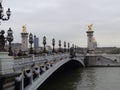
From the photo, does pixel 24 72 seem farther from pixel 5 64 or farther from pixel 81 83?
pixel 81 83

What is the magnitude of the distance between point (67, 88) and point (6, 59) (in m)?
19.2

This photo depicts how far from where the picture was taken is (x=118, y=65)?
7794 centimetres

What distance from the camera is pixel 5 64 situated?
1460 centimetres

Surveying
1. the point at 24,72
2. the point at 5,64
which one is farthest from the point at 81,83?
the point at 5,64

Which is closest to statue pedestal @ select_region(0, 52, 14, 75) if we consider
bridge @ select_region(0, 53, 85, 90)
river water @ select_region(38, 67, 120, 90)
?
bridge @ select_region(0, 53, 85, 90)

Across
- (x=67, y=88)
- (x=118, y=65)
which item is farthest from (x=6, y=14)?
(x=118, y=65)

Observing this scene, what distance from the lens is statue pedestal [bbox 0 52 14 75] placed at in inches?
557

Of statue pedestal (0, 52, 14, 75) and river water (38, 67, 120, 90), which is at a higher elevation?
statue pedestal (0, 52, 14, 75)

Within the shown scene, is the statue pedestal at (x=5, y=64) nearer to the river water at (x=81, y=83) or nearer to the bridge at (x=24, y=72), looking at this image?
the bridge at (x=24, y=72)

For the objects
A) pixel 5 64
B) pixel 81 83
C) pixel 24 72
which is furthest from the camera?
pixel 81 83

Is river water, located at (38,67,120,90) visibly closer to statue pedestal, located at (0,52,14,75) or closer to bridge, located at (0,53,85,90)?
bridge, located at (0,53,85,90)

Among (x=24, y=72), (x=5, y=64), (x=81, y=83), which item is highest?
(x=5, y=64)

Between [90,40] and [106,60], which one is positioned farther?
[90,40]

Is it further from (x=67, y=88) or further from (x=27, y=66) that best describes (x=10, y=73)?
(x=67, y=88)
